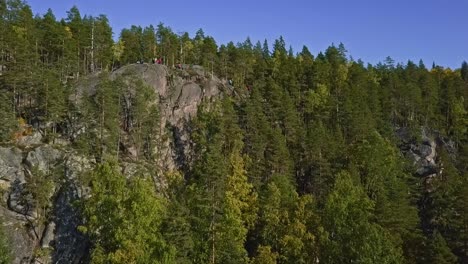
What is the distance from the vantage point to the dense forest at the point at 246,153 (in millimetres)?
40062

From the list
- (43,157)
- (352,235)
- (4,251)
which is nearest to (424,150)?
(352,235)

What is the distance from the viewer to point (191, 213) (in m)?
45.1

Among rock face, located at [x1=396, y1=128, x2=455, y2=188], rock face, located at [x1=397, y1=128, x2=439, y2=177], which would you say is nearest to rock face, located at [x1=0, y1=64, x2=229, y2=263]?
rock face, located at [x1=396, y1=128, x2=455, y2=188]

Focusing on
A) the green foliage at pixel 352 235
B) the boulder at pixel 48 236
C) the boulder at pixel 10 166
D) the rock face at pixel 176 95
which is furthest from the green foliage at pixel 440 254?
the boulder at pixel 10 166

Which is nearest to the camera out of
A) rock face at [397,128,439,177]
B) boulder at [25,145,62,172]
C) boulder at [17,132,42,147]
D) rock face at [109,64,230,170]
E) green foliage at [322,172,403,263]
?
green foliage at [322,172,403,263]

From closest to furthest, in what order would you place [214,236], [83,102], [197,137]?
[214,236] → [83,102] → [197,137]

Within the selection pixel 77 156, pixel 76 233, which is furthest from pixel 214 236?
pixel 77 156

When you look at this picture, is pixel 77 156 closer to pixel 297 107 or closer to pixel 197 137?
pixel 197 137

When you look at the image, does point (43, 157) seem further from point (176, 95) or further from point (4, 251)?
point (176, 95)

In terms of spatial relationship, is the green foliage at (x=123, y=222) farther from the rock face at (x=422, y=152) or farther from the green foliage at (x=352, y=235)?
the rock face at (x=422, y=152)

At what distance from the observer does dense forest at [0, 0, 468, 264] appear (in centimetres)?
4006

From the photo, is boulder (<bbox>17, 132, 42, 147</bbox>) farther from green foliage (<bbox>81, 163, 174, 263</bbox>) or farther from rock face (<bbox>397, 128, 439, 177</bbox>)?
rock face (<bbox>397, 128, 439, 177</bbox>)

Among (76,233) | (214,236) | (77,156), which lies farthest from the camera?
(77,156)

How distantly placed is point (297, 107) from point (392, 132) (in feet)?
57.4
